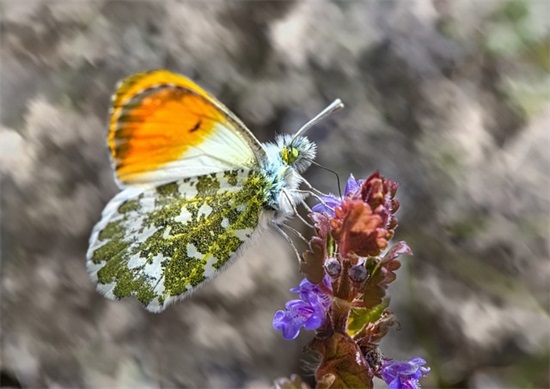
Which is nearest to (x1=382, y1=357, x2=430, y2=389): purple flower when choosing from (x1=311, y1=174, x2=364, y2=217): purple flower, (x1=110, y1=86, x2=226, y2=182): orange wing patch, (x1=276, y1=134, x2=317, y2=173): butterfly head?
(x1=311, y1=174, x2=364, y2=217): purple flower

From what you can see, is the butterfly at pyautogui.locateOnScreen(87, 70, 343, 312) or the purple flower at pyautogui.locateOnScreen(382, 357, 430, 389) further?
the butterfly at pyautogui.locateOnScreen(87, 70, 343, 312)

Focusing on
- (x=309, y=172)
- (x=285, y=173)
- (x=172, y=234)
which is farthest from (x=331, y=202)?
(x=309, y=172)

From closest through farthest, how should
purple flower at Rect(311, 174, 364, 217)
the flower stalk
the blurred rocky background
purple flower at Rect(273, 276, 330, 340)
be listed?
1. the flower stalk
2. purple flower at Rect(273, 276, 330, 340)
3. purple flower at Rect(311, 174, 364, 217)
4. the blurred rocky background

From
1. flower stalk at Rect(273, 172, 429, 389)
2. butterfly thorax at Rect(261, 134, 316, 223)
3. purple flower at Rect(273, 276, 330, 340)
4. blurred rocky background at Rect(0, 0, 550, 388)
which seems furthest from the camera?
blurred rocky background at Rect(0, 0, 550, 388)

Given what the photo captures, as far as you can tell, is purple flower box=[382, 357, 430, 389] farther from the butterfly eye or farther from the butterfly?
the butterfly eye

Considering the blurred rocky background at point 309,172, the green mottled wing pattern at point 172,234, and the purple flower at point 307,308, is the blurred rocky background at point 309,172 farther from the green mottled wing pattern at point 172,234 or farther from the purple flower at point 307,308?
the purple flower at point 307,308

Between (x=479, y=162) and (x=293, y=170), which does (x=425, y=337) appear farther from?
(x=293, y=170)

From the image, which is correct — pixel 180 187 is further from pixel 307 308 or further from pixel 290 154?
pixel 307 308
